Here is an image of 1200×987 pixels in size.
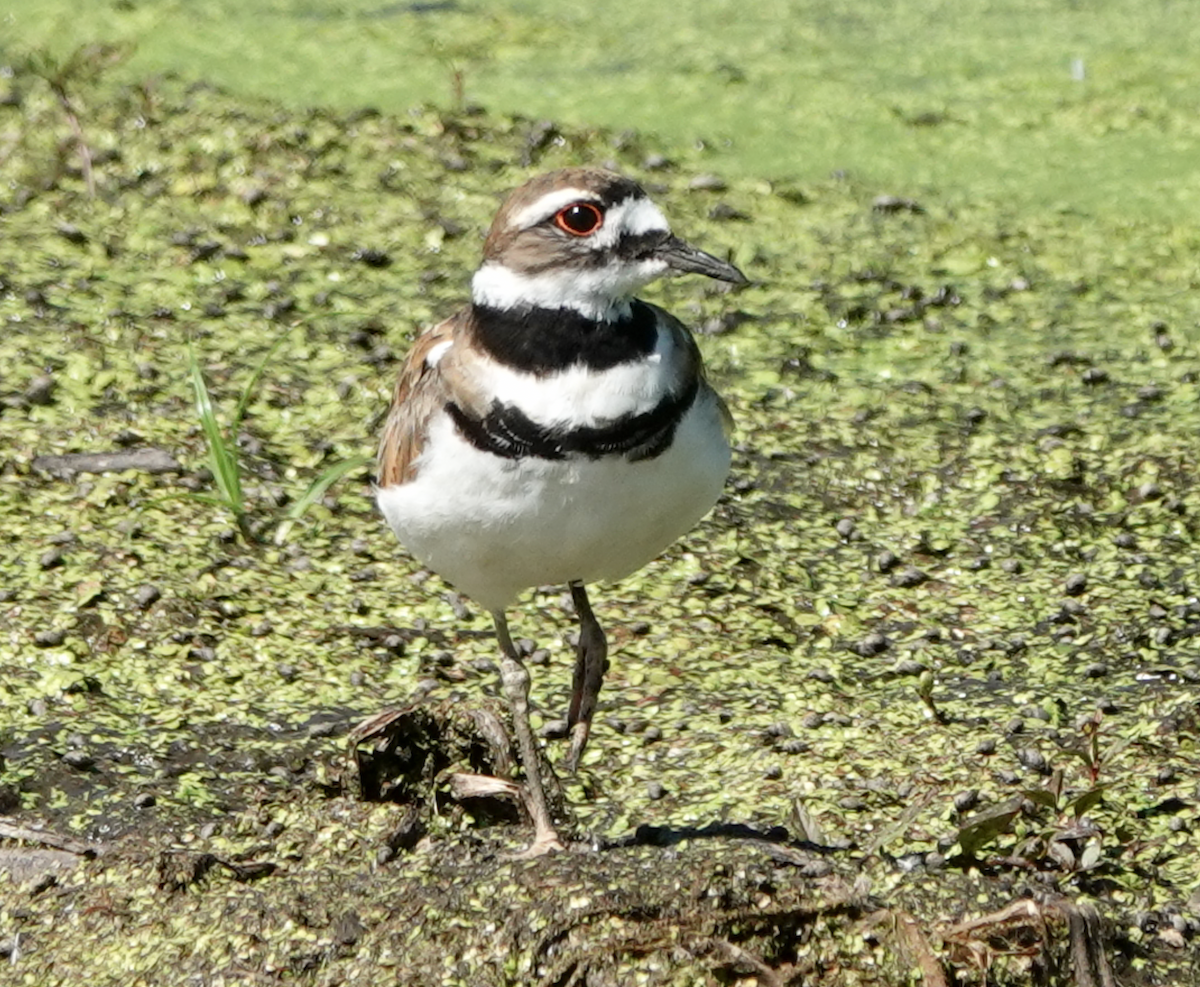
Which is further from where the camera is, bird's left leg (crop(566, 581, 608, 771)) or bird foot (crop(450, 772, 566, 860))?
bird's left leg (crop(566, 581, 608, 771))

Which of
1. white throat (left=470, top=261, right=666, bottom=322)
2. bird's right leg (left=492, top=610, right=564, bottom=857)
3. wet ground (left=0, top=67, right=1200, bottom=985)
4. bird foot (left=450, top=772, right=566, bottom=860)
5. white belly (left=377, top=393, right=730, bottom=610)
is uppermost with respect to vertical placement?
white throat (left=470, top=261, right=666, bottom=322)

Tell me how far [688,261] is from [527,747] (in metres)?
1.08

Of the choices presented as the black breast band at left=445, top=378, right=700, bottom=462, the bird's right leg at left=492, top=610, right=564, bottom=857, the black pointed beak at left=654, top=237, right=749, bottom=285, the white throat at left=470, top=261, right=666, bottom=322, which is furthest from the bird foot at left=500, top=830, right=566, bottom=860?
the black pointed beak at left=654, top=237, right=749, bottom=285

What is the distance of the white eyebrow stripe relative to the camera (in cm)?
392

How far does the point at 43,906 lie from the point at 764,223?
4.80m

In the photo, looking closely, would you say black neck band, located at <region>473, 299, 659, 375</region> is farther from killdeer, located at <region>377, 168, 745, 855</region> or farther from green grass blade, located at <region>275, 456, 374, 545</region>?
green grass blade, located at <region>275, 456, 374, 545</region>

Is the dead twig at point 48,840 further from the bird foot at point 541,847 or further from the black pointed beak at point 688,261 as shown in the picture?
the black pointed beak at point 688,261

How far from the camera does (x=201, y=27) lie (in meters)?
10.2

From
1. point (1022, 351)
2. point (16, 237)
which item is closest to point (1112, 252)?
point (1022, 351)

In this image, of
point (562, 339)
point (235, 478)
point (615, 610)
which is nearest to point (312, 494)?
point (235, 478)

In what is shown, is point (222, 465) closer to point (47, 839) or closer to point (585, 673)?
point (585, 673)

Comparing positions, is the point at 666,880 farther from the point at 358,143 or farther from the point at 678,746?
the point at 358,143

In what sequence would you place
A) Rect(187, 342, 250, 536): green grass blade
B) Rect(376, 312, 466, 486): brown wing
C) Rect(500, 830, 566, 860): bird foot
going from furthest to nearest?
1. Rect(187, 342, 250, 536): green grass blade
2. Rect(376, 312, 466, 486): brown wing
3. Rect(500, 830, 566, 860): bird foot

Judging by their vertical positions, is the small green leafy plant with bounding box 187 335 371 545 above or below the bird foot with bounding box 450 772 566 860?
below
